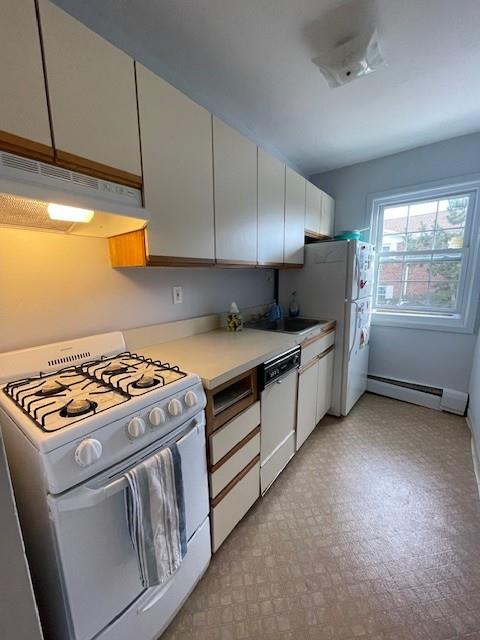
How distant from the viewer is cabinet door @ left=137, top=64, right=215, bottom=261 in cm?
113

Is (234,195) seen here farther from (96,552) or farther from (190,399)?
(96,552)

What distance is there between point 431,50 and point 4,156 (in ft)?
6.83

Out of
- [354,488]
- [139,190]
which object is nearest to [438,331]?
[354,488]

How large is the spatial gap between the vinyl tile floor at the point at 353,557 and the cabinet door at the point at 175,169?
1523 millimetres

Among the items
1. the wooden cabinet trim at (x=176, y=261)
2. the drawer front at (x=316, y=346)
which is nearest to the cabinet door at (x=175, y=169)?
the wooden cabinet trim at (x=176, y=261)

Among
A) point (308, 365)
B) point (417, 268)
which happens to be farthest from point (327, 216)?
point (308, 365)

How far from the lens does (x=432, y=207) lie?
260 cm

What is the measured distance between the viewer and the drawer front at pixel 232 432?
116 centimetres

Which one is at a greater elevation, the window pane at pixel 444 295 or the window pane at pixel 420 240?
the window pane at pixel 420 240

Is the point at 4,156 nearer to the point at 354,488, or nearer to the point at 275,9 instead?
the point at 275,9

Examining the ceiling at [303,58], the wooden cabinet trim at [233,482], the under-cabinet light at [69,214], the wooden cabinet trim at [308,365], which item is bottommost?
the wooden cabinet trim at [233,482]

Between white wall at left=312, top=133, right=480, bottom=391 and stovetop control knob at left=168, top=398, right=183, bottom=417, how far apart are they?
2.67 meters

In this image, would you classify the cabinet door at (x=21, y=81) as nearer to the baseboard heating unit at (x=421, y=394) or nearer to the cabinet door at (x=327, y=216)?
the cabinet door at (x=327, y=216)

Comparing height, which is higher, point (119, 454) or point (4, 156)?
point (4, 156)
